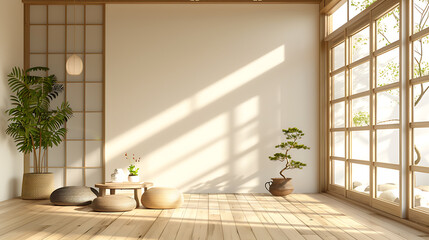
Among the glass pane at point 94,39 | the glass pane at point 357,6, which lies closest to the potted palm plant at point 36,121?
the glass pane at point 94,39

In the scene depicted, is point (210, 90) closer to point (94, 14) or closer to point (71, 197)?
point (94, 14)

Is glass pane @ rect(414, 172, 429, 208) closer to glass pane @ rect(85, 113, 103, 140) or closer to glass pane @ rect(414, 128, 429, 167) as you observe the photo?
glass pane @ rect(414, 128, 429, 167)

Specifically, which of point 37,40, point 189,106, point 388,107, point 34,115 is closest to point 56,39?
point 37,40

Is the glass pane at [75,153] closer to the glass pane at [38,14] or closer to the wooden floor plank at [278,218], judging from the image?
the glass pane at [38,14]

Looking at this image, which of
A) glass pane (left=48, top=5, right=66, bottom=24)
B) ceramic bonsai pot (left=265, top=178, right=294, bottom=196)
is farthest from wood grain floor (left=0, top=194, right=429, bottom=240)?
glass pane (left=48, top=5, right=66, bottom=24)

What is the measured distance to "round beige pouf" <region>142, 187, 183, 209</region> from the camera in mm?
5355

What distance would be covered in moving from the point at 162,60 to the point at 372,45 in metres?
3.10

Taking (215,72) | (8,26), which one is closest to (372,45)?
(215,72)

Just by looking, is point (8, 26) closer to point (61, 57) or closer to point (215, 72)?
point (61, 57)

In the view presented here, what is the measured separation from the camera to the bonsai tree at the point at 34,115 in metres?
6.45

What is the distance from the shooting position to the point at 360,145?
573 centimetres

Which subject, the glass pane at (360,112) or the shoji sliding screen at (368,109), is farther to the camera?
the glass pane at (360,112)

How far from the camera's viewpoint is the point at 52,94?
6.95 m

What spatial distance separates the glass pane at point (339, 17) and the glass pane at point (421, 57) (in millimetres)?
2136
